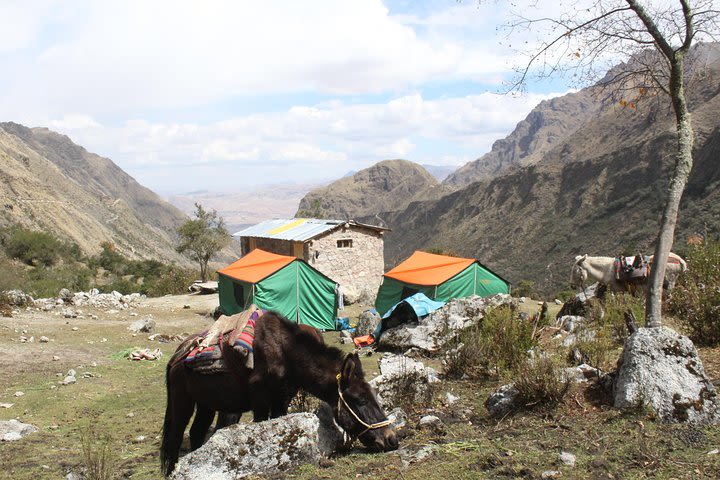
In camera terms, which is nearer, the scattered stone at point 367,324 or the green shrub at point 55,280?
the scattered stone at point 367,324

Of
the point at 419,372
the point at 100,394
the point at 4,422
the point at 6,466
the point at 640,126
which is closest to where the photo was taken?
the point at 6,466

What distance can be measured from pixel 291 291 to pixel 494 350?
11578 mm

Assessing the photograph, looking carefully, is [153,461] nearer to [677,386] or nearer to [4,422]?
[4,422]

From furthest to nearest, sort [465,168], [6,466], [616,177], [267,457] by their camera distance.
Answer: [465,168] → [616,177] → [6,466] → [267,457]

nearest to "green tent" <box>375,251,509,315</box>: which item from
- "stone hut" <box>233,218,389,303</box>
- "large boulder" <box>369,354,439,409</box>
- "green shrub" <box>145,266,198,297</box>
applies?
"stone hut" <box>233,218,389,303</box>

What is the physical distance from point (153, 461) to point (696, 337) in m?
6.83

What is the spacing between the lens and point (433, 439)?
468 centimetres

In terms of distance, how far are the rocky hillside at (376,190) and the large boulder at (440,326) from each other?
116254 mm

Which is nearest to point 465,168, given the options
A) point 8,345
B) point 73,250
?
point 73,250

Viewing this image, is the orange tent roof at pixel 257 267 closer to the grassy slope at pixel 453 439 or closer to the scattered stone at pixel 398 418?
the grassy slope at pixel 453 439

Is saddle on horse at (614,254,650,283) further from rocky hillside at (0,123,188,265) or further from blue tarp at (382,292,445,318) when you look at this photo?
rocky hillside at (0,123,188,265)

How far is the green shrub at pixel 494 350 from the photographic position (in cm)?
709

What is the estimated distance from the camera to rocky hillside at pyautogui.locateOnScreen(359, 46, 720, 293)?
43.5 m

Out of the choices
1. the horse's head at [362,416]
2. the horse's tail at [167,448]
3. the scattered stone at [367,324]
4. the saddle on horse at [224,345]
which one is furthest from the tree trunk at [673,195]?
the scattered stone at [367,324]
